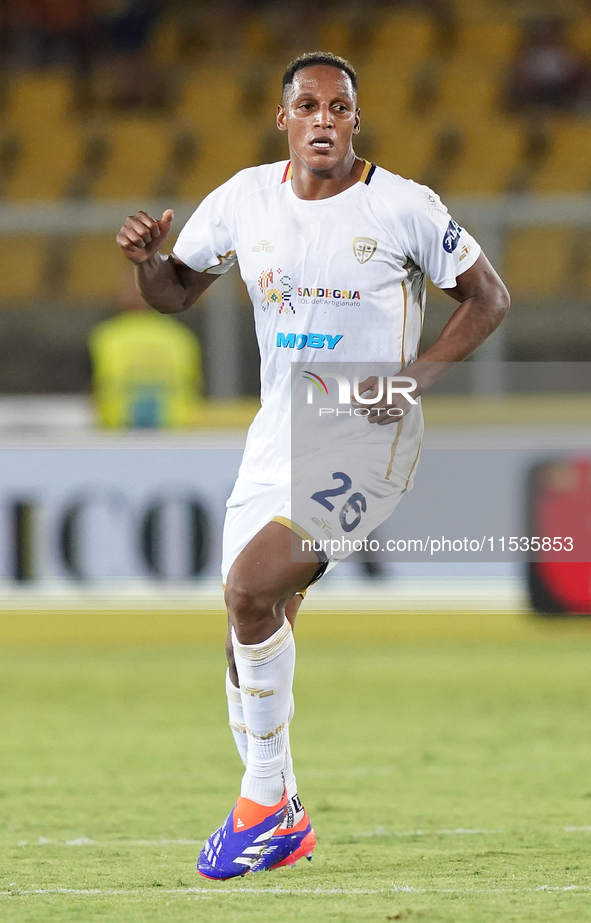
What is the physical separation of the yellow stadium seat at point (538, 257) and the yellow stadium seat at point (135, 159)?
467 cm

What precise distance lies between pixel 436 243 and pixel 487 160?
10.4m

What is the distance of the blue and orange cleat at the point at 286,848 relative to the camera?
4.26 metres

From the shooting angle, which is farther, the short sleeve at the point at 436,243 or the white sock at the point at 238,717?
the white sock at the point at 238,717

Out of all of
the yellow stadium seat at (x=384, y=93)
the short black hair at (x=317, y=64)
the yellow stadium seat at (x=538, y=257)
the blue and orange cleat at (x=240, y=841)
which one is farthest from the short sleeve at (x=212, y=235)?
the yellow stadium seat at (x=384, y=93)

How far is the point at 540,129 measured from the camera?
572 inches

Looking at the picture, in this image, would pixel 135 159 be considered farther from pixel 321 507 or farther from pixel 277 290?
pixel 321 507

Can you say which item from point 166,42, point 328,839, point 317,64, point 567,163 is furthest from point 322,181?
point 166,42

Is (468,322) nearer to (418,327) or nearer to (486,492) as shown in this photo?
(418,327)

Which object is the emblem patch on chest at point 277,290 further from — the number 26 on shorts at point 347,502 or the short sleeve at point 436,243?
the number 26 on shorts at point 347,502

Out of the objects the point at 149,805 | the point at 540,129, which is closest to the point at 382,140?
the point at 540,129

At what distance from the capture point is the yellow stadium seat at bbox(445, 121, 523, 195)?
549 inches

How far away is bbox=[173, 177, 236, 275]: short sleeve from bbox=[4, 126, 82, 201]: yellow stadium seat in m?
9.98

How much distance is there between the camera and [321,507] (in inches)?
166

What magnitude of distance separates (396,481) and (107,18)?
1330 cm
